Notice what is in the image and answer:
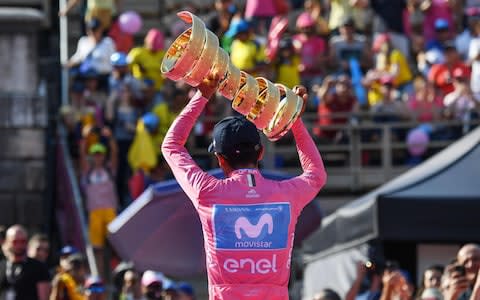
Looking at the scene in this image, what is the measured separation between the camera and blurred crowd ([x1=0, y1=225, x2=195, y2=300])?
12.5 m

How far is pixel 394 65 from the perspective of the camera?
19.3 metres

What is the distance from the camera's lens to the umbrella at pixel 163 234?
47.2 ft

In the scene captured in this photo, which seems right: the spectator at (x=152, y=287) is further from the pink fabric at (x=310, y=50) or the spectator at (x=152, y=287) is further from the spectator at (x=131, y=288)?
the pink fabric at (x=310, y=50)

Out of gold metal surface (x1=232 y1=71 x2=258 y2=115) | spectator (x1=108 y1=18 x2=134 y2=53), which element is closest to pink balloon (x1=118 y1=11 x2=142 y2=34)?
spectator (x1=108 y1=18 x2=134 y2=53)

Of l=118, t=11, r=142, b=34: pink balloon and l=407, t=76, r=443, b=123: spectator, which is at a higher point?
l=118, t=11, r=142, b=34: pink balloon

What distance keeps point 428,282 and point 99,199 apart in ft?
19.0

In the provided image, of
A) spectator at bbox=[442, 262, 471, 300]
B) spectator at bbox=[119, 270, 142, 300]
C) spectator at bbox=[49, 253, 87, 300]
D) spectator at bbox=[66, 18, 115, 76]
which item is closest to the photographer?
spectator at bbox=[442, 262, 471, 300]

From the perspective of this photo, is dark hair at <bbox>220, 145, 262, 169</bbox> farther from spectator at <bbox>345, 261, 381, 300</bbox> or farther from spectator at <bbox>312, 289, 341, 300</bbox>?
spectator at <bbox>345, 261, 381, 300</bbox>

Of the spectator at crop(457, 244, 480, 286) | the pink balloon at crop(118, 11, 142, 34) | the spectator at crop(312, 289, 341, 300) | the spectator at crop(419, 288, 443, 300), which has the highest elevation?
the spectator at crop(457, 244, 480, 286)

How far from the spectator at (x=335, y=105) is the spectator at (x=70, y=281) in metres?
4.92

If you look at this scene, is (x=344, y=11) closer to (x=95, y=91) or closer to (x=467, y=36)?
(x=467, y=36)

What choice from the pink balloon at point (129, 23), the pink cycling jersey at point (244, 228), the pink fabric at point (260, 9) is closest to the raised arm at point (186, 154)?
the pink cycling jersey at point (244, 228)

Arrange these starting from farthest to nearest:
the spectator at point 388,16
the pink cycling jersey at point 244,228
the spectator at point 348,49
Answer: the spectator at point 388,16 < the spectator at point 348,49 < the pink cycling jersey at point 244,228

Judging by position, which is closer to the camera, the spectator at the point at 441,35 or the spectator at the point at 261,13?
Answer: the spectator at the point at 441,35
